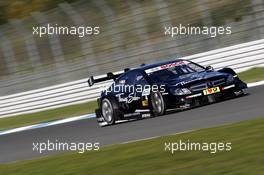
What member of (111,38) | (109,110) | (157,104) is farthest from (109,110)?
(111,38)

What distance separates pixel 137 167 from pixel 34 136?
23.4ft

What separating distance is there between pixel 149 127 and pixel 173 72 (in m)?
1.97

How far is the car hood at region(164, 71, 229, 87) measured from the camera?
12.7 metres

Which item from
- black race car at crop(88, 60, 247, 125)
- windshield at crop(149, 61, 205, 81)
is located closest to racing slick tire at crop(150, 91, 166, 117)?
black race car at crop(88, 60, 247, 125)

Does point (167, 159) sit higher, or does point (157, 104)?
point (157, 104)

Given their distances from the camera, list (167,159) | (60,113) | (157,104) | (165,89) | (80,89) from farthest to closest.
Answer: (80,89)
(60,113)
(157,104)
(165,89)
(167,159)

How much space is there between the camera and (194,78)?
1288cm

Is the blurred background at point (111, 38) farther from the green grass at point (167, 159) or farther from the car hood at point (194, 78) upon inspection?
the green grass at point (167, 159)

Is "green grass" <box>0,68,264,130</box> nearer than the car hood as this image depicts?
No

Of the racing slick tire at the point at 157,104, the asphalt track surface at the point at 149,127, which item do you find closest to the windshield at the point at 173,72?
the racing slick tire at the point at 157,104

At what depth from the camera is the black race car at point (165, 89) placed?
12703 mm

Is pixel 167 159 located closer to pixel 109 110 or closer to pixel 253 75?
pixel 109 110

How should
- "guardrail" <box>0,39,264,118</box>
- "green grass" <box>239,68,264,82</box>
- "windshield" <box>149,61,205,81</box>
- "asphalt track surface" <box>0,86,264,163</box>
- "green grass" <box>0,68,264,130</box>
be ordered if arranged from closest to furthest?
"asphalt track surface" <box>0,86,264,163</box> → "windshield" <box>149,61,205,81</box> → "green grass" <box>239,68,264,82</box> → "green grass" <box>0,68,264,130</box> → "guardrail" <box>0,39,264,118</box>

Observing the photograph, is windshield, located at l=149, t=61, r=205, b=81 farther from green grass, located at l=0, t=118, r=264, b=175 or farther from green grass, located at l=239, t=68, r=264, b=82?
green grass, located at l=239, t=68, r=264, b=82
